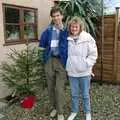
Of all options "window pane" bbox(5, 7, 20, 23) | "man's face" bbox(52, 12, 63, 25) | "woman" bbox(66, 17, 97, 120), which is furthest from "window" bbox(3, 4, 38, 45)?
"woman" bbox(66, 17, 97, 120)

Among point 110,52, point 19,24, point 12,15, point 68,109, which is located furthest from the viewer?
point 110,52

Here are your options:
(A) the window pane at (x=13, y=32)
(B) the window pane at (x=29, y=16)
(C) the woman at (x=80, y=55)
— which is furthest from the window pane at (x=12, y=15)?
(C) the woman at (x=80, y=55)

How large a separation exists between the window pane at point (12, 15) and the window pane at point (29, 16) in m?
0.31

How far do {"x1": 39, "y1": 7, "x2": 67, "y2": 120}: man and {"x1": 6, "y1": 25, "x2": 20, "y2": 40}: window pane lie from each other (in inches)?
59.5

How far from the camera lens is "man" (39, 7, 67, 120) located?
4340 millimetres

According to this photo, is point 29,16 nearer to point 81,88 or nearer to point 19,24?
point 19,24

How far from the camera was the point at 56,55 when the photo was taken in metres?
4.39

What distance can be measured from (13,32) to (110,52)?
2.58 metres

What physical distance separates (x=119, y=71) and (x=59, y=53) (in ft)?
10.1

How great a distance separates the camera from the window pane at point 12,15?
5.70m

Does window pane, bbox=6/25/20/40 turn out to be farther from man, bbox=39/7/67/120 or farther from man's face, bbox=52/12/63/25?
man's face, bbox=52/12/63/25

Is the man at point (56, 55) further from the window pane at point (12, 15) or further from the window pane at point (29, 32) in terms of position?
the window pane at point (29, 32)

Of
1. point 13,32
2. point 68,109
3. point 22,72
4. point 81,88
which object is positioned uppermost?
point 13,32

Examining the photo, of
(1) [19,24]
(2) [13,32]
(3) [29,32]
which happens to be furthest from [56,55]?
(3) [29,32]
